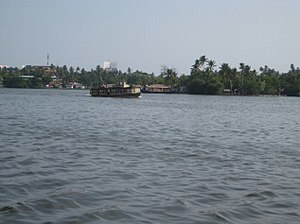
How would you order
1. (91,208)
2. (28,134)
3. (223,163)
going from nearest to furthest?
(91,208) < (223,163) < (28,134)

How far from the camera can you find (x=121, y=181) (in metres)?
12.7

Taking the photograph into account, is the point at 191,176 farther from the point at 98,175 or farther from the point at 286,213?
the point at 286,213

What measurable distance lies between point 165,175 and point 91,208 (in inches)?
168

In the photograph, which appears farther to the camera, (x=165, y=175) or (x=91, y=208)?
(x=165, y=175)

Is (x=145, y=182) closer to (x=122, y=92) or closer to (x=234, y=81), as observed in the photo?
(x=122, y=92)

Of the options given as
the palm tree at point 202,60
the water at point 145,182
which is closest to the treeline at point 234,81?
the palm tree at point 202,60

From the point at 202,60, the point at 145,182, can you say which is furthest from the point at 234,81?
the point at 145,182

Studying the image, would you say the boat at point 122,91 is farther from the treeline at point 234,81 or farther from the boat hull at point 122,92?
the treeline at point 234,81

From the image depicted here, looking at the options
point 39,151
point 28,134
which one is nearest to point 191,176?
point 39,151

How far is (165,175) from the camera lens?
45.4 ft

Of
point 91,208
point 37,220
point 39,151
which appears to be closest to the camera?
point 37,220

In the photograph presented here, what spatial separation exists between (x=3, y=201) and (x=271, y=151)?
547 inches

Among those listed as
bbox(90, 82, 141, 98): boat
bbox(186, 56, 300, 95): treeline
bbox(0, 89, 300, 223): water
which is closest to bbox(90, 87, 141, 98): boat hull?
bbox(90, 82, 141, 98): boat

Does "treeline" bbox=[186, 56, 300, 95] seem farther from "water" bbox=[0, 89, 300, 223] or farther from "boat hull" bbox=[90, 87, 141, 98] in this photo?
"water" bbox=[0, 89, 300, 223]
